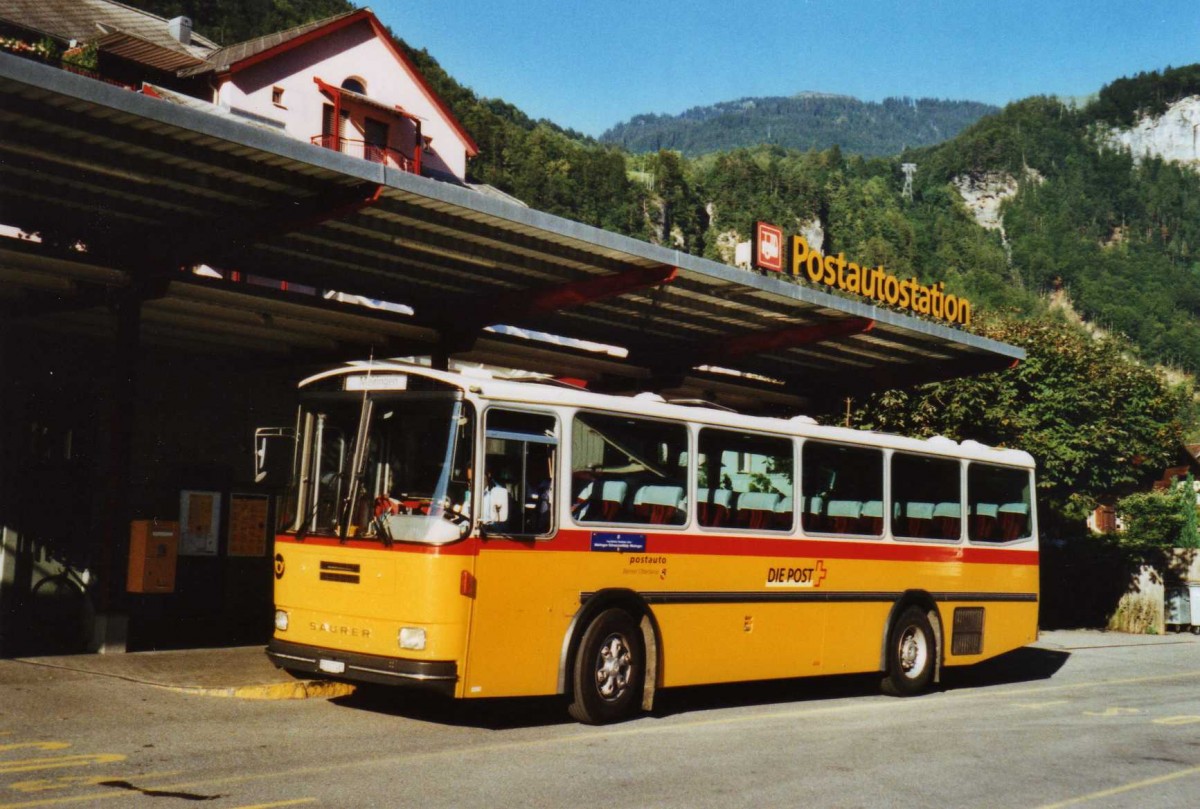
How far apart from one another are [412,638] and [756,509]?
4280 mm

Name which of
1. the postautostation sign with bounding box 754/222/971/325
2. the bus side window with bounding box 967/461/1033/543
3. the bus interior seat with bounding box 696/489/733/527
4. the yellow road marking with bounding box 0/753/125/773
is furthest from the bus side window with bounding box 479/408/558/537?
the postautostation sign with bounding box 754/222/971/325

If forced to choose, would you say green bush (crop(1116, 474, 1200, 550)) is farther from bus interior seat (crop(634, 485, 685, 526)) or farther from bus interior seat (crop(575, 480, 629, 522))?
bus interior seat (crop(575, 480, 629, 522))

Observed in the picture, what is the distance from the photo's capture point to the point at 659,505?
37.4 feet

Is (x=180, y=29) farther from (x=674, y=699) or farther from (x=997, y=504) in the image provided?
(x=674, y=699)

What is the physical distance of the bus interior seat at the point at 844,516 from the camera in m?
13.3

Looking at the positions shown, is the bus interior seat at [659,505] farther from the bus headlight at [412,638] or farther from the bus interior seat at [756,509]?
the bus headlight at [412,638]

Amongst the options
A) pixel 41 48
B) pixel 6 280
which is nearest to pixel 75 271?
pixel 6 280

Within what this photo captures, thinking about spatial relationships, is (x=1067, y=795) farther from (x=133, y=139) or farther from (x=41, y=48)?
(x=41, y=48)

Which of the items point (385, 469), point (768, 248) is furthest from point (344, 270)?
point (768, 248)

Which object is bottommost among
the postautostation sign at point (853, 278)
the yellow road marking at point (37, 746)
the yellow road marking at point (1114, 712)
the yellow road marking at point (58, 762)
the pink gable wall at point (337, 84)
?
the yellow road marking at point (1114, 712)

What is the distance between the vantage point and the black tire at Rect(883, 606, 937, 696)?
14195 mm

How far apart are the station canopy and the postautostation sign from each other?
4.02 feet

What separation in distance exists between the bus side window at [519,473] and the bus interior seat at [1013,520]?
7.81 meters

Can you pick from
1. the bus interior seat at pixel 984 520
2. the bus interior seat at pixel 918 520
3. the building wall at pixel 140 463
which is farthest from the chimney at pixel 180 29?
the bus interior seat at pixel 918 520
